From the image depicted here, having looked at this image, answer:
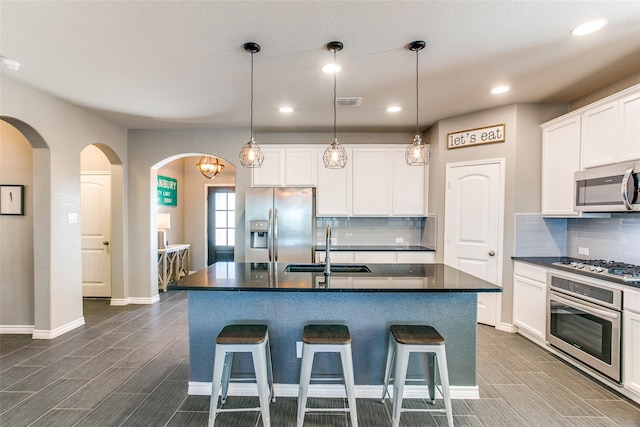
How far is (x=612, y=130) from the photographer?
275 centimetres

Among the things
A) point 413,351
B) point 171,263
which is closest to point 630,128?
point 413,351

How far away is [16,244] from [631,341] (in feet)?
19.8

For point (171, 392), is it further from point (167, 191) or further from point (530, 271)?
point (167, 191)

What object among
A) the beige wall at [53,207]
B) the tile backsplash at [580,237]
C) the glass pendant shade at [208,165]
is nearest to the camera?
the tile backsplash at [580,237]

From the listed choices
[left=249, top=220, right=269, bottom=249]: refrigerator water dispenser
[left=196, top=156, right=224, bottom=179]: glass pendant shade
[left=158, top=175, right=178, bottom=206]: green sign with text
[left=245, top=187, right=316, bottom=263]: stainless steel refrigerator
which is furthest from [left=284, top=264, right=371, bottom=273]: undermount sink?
[left=158, top=175, right=178, bottom=206]: green sign with text

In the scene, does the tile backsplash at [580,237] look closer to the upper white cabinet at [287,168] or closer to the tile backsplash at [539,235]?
the tile backsplash at [539,235]

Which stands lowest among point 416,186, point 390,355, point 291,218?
point 390,355

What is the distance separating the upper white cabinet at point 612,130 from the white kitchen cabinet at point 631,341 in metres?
1.16

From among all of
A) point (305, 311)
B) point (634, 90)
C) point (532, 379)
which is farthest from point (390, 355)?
point (634, 90)

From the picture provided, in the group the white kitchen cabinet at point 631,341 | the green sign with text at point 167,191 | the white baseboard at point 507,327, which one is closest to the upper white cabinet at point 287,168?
the green sign with text at point 167,191

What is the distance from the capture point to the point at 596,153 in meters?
2.92

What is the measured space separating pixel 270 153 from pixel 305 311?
2.80m

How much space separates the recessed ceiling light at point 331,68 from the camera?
2.69 meters

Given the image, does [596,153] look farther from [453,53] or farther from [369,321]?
[369,321]
